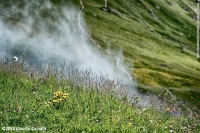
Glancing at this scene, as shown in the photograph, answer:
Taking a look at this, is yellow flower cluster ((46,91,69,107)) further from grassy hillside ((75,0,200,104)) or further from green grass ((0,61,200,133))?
grassy hillside ((75,0,200,104))

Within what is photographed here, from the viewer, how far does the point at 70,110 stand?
1574 centimetres

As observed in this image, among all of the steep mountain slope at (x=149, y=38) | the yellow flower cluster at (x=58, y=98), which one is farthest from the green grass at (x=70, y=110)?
the steep mountain slope at (x=149, y=38)

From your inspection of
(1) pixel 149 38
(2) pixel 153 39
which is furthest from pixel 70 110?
(2) pixel 153 39

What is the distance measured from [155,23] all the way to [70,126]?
15797cm

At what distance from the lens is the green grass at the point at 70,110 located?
44.5 ft

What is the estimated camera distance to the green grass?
1357 cm

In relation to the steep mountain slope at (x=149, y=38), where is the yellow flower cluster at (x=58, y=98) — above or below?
below

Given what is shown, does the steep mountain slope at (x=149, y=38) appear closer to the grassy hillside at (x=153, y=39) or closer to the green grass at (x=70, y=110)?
the grassy hillside at (x=153, y=39)

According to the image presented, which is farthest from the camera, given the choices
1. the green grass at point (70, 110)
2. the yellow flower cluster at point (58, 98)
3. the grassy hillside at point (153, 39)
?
the grassy hillside at point (153, 39)

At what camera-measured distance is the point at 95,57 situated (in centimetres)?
8281

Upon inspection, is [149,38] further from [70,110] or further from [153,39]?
[70,110]

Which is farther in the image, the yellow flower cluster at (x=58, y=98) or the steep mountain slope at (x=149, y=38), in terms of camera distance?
the steep mountain slope at (x=149, y=38)

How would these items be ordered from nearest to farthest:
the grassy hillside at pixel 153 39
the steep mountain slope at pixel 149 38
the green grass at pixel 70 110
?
the green grass at pixel 70 110 → the steep mountain slope at pixel 149 38 → the grassy hillside at pixel 153 39

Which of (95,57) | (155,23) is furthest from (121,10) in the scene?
(95,57)
